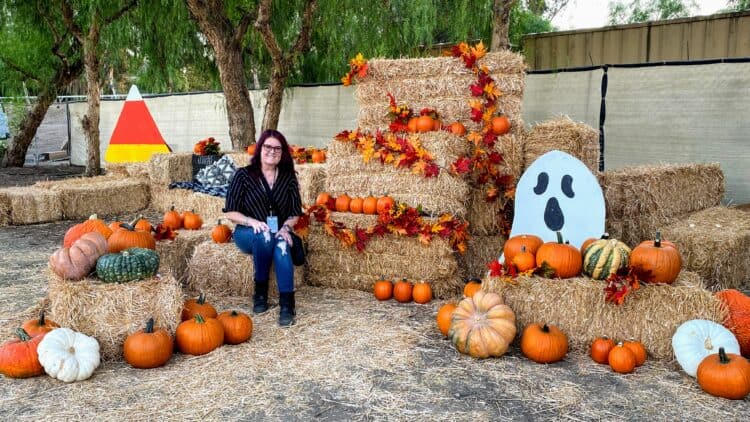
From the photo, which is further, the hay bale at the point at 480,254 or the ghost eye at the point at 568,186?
the hay bale at the point at 480,254

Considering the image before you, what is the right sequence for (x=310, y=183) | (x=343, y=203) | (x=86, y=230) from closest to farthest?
(x=86, y=230), (x=343, y=203), (x=310, y=183)

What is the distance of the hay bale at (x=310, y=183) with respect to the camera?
686 centimetres

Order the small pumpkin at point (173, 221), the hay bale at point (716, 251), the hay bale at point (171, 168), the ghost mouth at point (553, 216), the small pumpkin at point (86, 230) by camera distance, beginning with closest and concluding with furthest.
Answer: the small pumpkin at point (86, 230) → the ghost mouth at point (553, 216) → the hay bale at point (716, 251) → the small pumpkin at point (173, 221) → the hay bale at point (171, 168)

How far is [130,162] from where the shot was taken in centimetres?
1130

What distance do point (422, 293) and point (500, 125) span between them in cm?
182

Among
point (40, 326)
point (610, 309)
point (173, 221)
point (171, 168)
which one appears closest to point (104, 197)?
point (171, 168)

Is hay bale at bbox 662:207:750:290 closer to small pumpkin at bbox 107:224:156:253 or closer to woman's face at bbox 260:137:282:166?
woman's face at bbox 260:137:282:166

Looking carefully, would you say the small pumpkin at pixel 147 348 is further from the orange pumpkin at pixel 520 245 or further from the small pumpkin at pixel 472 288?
the orange pumpkin at pixel 520 245

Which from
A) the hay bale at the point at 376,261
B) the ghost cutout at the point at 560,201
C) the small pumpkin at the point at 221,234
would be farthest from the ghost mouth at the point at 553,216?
the small pumpkin at the point at 221,234

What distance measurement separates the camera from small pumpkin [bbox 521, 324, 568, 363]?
3.82 meters

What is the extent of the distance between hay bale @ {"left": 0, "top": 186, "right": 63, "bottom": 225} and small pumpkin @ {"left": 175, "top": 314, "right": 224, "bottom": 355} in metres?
6.25

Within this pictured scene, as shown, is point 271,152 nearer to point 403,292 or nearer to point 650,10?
point 403,292

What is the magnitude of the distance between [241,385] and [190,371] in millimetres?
397

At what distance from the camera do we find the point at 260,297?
495 centimetres
